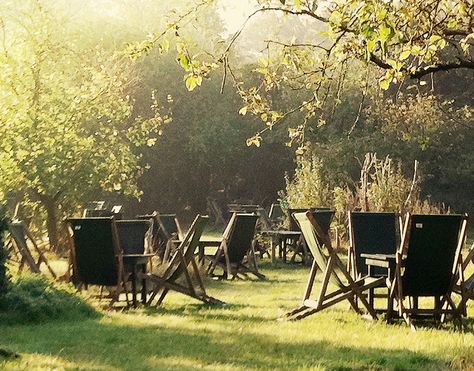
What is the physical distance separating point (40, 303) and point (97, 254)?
1043 millimetres

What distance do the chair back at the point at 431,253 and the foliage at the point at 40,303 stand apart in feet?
10.3

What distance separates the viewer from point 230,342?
7.16 metres

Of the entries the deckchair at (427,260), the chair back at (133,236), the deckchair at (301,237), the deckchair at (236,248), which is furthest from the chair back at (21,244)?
the deckchair at (301,237)

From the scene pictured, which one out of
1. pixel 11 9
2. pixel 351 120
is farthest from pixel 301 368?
pixel 351 120

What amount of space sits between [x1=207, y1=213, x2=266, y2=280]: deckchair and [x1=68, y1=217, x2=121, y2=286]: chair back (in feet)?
13.0

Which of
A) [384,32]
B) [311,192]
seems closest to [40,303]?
[384,32]

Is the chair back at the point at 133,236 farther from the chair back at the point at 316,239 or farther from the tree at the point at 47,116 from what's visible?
the tree at the point at 47,116

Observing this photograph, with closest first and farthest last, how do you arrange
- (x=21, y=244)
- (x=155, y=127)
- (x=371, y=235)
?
(x=371, y=235), (x=21, y=244), (x=155, y=127)

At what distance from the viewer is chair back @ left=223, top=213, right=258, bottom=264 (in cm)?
1354

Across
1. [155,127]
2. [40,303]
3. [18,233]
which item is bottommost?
[40,303]

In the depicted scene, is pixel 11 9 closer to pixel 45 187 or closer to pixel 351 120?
pixel 45 187

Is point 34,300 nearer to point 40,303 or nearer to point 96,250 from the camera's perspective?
point 40,303

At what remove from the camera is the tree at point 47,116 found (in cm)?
1684

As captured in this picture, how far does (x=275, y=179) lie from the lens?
1352 inches
